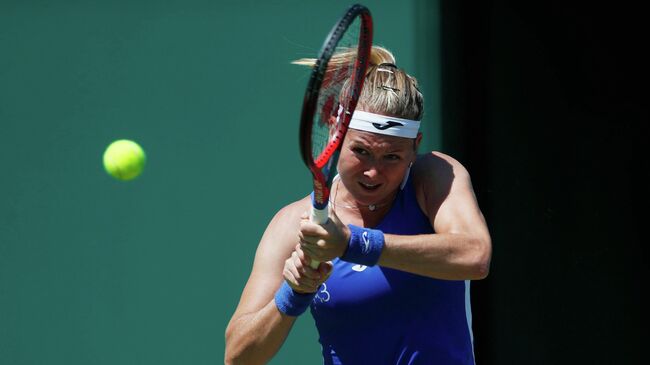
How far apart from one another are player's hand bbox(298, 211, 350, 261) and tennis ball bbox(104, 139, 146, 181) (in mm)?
1334

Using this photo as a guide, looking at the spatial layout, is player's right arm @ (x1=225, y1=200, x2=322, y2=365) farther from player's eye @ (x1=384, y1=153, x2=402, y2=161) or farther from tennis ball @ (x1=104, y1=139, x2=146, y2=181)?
tennis ball @ (x1=104, y1=139, x2=146, y2=181)

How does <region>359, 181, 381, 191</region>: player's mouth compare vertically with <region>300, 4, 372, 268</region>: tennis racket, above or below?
below

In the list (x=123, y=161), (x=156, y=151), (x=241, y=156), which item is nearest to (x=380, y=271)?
(x=123, y=161)

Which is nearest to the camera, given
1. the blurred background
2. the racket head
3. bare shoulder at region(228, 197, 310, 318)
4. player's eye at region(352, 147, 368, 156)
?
the racket head

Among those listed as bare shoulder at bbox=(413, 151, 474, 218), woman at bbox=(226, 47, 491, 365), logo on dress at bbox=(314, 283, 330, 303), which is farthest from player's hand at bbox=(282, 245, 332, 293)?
bare shoulder at bbox=(413, 151, 474, 218)

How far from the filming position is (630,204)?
13.9ft

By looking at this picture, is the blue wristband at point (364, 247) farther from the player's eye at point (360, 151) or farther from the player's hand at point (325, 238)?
the player's eye at point (360, 151)

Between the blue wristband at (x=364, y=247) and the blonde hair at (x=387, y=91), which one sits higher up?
the blonde hair at (x=387, y=91)

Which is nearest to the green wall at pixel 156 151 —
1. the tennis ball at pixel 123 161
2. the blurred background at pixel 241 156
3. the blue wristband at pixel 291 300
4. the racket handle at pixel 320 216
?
the blurred background at pixel 241 156

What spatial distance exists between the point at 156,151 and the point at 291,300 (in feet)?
5.50

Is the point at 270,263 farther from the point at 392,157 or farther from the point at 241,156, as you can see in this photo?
the point at 241,156

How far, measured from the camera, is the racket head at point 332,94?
241 centimetres

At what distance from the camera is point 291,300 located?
8.82 ft

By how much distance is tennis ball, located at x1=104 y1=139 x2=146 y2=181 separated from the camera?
A: 3660mm
